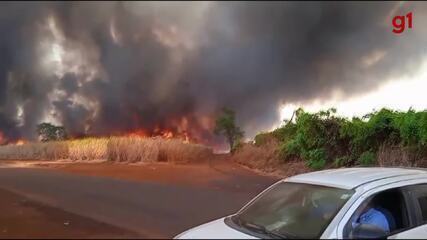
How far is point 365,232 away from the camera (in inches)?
142

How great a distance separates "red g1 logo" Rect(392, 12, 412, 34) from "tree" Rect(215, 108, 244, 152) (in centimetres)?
387

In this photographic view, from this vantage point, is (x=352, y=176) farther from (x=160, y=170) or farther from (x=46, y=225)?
(x=160, y=170)

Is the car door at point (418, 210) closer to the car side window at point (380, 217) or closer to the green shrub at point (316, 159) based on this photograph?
the car side window at point (380, 217)

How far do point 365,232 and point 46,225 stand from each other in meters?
4.51

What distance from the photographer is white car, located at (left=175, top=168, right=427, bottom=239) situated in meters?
3.79

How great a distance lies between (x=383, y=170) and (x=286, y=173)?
279 inches

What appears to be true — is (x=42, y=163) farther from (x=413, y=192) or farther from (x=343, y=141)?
(x=413, y=192)

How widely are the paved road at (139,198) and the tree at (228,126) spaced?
1.20 metres

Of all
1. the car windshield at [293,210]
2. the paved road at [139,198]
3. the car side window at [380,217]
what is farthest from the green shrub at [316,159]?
the car side window at [380,217]

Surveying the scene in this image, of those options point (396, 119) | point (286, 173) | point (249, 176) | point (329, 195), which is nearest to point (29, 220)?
point (329, 195)

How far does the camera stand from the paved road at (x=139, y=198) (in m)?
6.78

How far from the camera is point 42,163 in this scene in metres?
13.2

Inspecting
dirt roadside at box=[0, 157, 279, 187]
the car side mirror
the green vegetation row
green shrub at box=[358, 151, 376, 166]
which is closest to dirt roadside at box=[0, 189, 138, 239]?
dirt roadside at box=[0, 157, 279, 187]

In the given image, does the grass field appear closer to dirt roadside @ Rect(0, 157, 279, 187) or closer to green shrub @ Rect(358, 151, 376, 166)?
dirt roadside @ Rect(0, 157, 279, 187)
